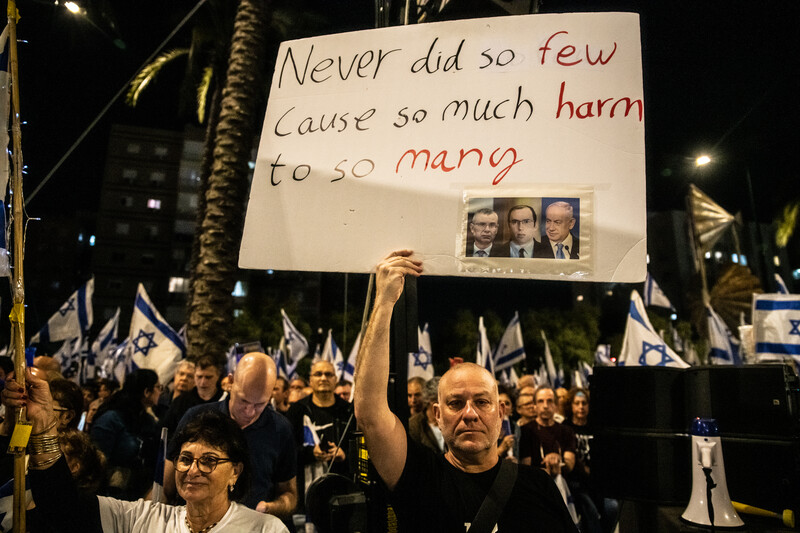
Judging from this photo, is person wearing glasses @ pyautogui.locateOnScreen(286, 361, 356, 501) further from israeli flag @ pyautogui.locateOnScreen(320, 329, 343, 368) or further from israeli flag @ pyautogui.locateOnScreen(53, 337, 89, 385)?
israeli flag @ pyautogui.locateOnScreen(53, 337, 89, 385)

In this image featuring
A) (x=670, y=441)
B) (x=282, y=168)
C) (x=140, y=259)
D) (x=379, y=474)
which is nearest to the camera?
(x=379, y=474)

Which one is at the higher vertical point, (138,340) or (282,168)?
(282,168)

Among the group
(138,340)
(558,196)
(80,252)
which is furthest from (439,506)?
(80,252)

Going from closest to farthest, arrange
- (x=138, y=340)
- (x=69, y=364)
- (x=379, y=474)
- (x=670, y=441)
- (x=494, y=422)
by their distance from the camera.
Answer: (x=379, y=474)
(x=494, y=422)
(x=670, y=441)
(x=138, y=340)
(x=69, y=364)

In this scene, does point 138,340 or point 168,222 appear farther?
point 168,222

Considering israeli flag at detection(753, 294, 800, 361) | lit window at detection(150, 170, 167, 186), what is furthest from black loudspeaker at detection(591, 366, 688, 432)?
lit window at detection(150, 170, 167, 186)

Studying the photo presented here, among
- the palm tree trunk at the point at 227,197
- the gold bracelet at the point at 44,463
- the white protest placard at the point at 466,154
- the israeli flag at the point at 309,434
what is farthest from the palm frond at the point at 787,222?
the gold bracelet at the point at 44,463

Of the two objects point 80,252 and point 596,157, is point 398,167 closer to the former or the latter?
point 596,157

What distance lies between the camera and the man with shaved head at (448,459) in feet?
6.24

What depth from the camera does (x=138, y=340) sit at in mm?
8836

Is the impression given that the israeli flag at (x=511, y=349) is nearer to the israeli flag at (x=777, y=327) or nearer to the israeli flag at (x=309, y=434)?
the israeli flag at (x=777, y=327)

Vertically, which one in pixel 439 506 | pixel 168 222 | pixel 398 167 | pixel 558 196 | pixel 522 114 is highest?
pixel 168 222

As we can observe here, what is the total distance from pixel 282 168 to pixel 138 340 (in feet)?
25.1

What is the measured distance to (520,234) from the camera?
6.66 ft
